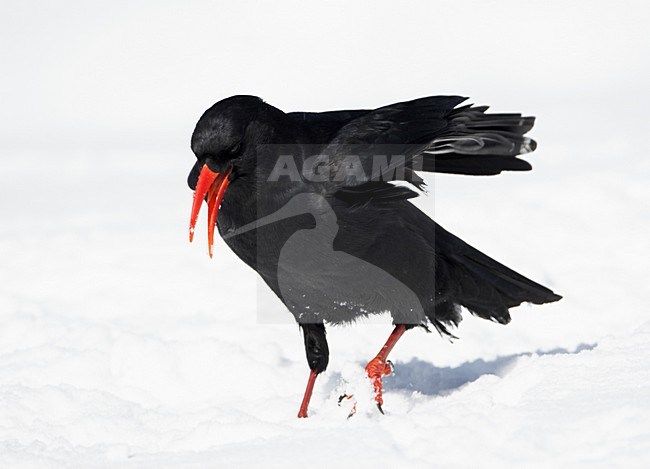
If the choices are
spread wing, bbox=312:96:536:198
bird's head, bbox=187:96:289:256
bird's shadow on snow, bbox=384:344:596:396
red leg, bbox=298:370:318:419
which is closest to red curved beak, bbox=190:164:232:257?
bird's head, bbox=187:96:289:256

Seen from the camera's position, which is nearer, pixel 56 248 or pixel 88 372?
pixel 88 372

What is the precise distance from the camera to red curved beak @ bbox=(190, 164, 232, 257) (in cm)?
427

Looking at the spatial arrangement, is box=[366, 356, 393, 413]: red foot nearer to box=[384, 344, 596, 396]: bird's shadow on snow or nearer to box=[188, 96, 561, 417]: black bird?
box=[188, 96, 561, 417]: black bird

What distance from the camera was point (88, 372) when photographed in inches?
217

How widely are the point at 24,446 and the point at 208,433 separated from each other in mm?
823

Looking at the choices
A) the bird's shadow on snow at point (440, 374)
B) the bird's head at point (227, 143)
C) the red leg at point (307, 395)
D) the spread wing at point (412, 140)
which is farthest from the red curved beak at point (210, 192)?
the bird's shadow on snow at point (440, 374)

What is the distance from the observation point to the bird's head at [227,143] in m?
4.23

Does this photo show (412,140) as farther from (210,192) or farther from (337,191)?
(210,192)

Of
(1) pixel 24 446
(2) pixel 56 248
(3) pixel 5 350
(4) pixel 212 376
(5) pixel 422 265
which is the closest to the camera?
(1) pixel 24 446

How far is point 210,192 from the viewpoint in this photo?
4.34m

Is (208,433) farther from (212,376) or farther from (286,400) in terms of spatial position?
(212,376)

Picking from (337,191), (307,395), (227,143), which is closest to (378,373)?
(307,395)

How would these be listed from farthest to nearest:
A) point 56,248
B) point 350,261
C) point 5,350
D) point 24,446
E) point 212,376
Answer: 1. point 56,248
2. point 5,350
3. point 212,376
4. point 350,261
5. point 24,446

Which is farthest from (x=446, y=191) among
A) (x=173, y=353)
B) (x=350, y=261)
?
(x=350, y=261)
